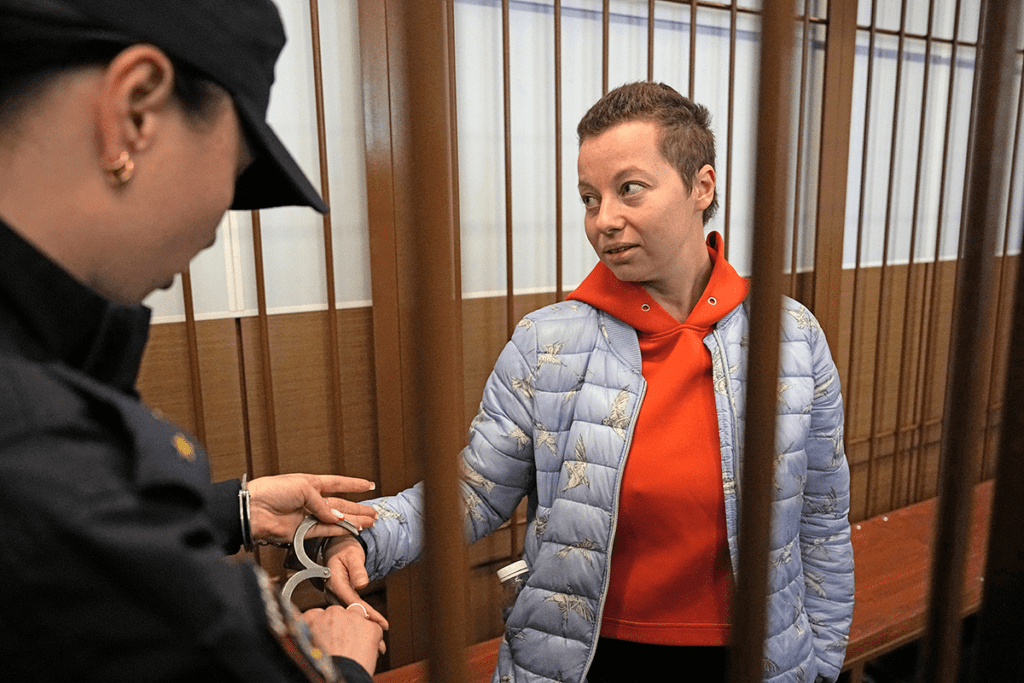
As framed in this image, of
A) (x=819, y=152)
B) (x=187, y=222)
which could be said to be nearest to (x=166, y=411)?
(x=187, y=222)

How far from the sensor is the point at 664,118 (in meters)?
1.07

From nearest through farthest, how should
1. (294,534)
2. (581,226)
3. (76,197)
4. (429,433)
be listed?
(429,433) → (76,197) → (294,534) → (581,226)

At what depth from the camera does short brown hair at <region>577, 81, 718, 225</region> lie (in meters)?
1.07

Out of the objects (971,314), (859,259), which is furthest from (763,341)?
(859,259)

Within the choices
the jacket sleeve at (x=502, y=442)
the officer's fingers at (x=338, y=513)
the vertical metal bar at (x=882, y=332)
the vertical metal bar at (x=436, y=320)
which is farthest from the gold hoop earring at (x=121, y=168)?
the vertical metal bar at (x=882, y=332)

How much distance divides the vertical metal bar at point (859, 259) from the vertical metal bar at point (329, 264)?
1792mm

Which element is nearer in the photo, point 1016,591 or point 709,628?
point 1016,591

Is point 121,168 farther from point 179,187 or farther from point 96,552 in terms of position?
point 96,552

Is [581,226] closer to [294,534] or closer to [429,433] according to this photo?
[294,534]

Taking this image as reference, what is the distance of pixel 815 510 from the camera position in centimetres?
118

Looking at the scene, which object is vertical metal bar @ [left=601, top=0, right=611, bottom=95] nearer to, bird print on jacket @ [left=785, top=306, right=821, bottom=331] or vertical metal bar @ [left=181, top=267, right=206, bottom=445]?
bird print on jacket @ [left=785, top=306, right=821, bottom=331]

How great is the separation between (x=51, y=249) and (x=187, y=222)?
8 centimetres

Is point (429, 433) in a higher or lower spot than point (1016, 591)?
higher

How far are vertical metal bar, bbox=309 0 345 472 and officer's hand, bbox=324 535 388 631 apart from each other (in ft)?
2.48
